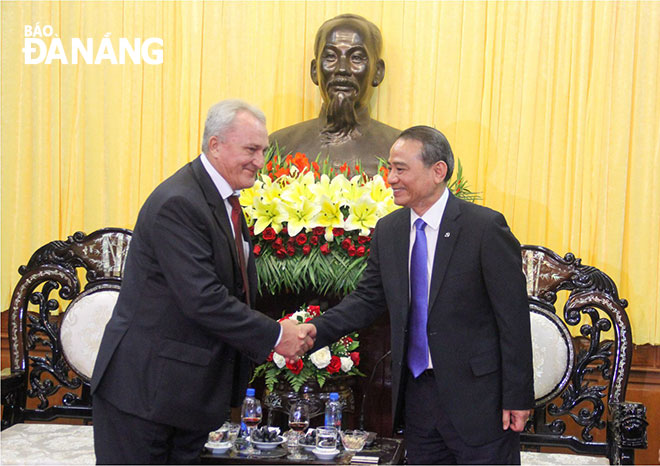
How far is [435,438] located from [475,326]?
379 millimetres

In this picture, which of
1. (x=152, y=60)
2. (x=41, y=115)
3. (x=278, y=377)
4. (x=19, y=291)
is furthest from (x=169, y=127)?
(x=278, y=377)

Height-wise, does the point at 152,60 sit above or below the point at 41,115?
above

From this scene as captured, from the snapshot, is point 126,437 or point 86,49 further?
point 86,49

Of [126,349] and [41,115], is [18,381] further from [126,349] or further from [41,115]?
[41,115]

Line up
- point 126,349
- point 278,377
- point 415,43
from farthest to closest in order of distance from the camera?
1. point 415,43
2. point 278,377
3. point 126,349

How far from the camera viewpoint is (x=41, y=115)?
436cm

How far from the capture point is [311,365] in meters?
2.92

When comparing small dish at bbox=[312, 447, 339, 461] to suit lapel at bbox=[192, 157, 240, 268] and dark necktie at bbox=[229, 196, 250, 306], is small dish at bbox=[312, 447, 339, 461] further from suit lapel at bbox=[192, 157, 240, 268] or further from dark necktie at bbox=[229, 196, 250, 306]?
suit lapel at bbox=[192, 157, 240, 268]

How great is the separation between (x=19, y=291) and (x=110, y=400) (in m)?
1.29

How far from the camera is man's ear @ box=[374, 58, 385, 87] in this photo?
3912mm

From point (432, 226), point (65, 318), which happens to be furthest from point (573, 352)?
point (65, 318)

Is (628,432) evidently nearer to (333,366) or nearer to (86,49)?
(333,366)


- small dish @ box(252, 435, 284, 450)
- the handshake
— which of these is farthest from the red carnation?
small dish @ box(252, 435, 284, 450)

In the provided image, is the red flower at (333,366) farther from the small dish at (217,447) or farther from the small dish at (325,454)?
the small dish at (217,447)
